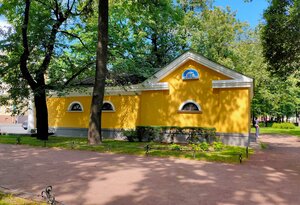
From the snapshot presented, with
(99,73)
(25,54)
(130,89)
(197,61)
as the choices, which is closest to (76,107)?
(130,89)

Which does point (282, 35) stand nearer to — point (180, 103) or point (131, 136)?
point (180, 103)

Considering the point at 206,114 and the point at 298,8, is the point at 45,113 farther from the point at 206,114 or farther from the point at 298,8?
the point at 298,8

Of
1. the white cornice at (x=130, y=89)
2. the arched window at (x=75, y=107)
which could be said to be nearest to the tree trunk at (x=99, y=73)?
the white cornice at (x=130, y=89)

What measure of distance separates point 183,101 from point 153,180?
12.3m

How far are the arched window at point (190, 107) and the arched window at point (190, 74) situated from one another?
1.65 metres

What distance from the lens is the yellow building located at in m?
18.4

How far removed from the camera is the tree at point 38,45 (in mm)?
19422

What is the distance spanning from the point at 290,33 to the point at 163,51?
16532 mm

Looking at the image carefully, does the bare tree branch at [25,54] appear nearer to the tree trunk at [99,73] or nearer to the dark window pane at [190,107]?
the tree trunk at [99,73]

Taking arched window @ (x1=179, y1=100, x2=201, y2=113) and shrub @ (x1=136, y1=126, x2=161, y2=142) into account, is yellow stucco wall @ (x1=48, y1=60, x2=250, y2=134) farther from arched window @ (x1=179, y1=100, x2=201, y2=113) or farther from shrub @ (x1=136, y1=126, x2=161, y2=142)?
shrub @ (x1=136, y1=126, x2=161, y2=142)

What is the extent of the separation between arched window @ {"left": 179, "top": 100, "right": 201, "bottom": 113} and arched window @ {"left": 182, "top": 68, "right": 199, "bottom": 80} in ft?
5.43

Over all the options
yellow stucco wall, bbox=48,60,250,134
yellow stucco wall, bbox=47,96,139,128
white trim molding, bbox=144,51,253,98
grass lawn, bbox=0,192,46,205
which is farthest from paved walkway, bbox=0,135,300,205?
yellow stucco wall, bbox=47,96,139,128

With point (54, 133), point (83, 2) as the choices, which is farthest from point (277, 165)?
point (54, 133)

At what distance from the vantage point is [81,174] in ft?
30.2
